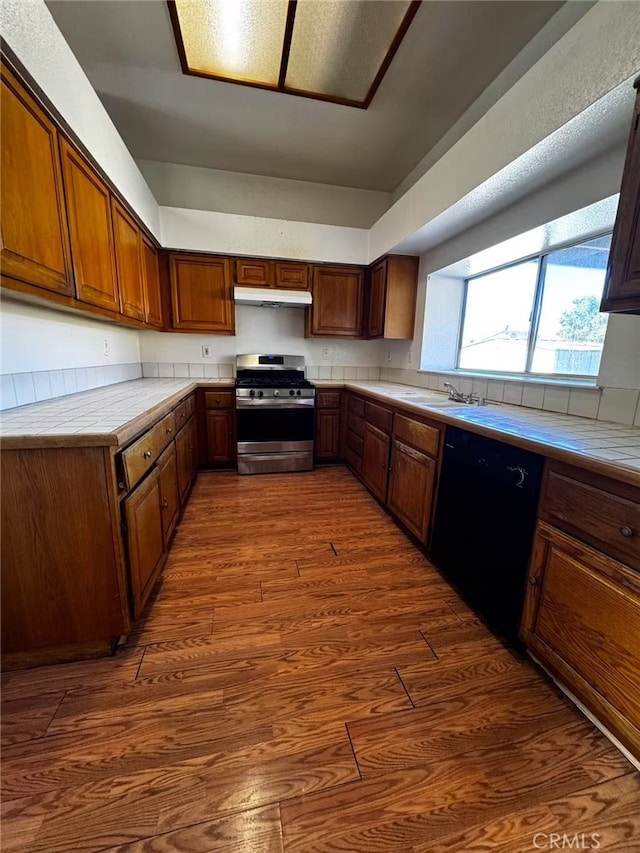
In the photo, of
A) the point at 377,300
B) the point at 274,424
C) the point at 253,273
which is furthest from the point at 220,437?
the point at 377,300

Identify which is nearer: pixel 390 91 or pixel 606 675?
pixel 606 675

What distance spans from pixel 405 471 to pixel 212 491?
5.39 ft

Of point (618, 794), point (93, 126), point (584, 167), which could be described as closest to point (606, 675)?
point (618, 794)

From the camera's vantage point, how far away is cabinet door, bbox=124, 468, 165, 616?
1.34 meters

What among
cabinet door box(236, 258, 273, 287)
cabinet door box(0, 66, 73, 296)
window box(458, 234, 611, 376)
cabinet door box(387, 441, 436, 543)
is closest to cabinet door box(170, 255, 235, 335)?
cabinet door box(236, 258, 273, 287)

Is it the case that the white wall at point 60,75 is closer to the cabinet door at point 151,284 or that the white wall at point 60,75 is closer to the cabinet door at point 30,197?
the cabinet door at point 30,197

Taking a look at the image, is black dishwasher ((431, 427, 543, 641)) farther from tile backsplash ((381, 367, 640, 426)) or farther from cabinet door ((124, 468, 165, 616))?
cabinet door ((124, 468, 165, 616))

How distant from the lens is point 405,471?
224cm

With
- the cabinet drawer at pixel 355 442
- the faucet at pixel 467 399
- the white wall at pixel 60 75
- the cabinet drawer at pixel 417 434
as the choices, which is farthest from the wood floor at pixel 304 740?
the white wall at pixel 60 75

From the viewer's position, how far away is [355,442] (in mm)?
3248

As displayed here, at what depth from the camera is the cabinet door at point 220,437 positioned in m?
3.22

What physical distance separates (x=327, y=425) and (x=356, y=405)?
46 centimetres

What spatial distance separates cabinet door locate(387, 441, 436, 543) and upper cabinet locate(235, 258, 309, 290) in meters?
2.03

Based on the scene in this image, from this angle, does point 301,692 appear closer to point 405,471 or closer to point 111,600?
point 111,600
